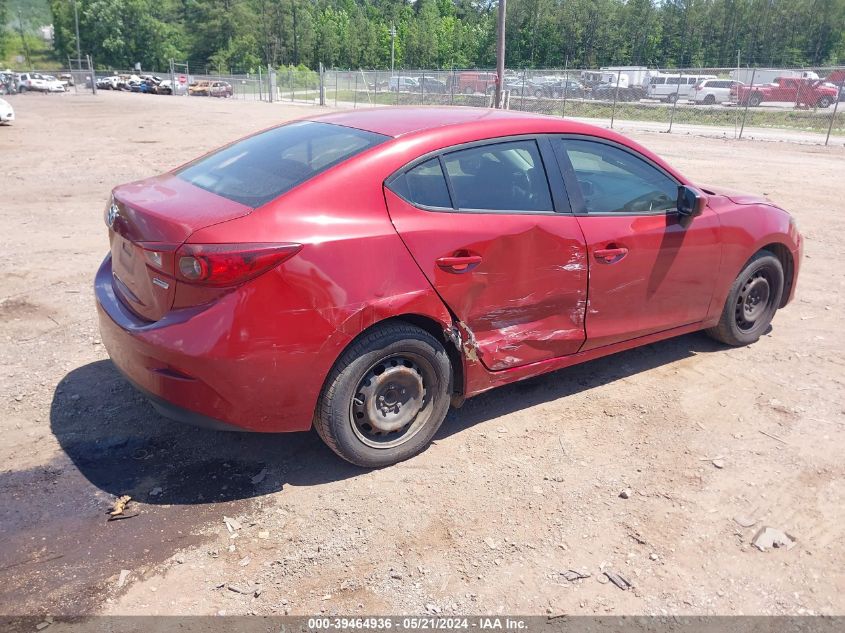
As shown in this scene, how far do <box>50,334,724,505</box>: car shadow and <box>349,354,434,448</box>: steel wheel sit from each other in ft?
0.82

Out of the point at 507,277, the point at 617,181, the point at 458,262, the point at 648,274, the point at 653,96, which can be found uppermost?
the point at 653,96

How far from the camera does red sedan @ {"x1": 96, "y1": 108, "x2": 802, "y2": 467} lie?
2994mm

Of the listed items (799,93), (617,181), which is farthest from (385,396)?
(799,93)

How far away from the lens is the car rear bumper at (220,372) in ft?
9.64

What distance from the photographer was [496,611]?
2.63 m

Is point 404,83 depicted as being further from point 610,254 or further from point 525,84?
point 610,254

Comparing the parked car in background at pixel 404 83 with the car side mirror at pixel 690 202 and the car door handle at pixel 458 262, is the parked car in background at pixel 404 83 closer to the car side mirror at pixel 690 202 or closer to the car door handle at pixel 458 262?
the car side mirror at pixel 690 202

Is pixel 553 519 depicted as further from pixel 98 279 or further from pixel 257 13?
pixel 257 13

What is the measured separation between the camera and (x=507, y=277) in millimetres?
3617

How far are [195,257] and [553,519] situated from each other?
1994 millimetres

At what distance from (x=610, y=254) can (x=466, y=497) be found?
5.43ft

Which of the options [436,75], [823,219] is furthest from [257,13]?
[823,219]

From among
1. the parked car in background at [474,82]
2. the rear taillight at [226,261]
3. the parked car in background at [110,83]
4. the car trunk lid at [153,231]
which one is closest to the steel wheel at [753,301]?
the rear taillight at [226,261]

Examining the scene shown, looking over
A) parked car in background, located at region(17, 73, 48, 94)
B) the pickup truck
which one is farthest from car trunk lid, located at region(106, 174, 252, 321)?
parked car in background, located at region(17, 73, 48, 94)
